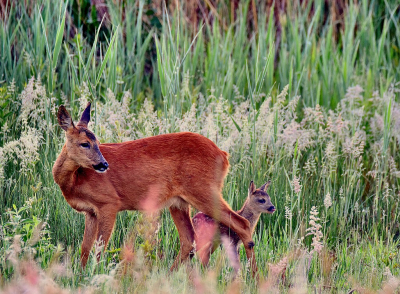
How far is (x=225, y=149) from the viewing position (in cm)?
622

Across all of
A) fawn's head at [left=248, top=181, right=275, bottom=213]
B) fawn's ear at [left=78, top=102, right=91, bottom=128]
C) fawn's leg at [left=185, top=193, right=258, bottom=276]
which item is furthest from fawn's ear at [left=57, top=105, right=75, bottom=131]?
fawn's head at [left=248, top=181, right=275, bottom=213]

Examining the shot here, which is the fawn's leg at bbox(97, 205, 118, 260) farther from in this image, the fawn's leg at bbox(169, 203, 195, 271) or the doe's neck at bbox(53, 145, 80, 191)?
the fawn's leg at bbox(169, 203, 195, 271)

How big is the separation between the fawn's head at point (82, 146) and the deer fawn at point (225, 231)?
3.85 feet

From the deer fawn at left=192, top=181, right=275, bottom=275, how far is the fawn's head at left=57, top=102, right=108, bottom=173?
3.85 feet

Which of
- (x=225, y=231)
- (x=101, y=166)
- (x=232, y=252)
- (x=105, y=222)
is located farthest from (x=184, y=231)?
(x=101, y=166)

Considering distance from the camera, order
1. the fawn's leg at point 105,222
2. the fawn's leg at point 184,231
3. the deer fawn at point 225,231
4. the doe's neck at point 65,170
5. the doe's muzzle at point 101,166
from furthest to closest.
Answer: the fawn's leg at point 184,231 < the deer fawn at point 225,231 < the fawn's leg at point 105,222 < the doe's neck at point 65,170 < the doe's muzzle at point 101,166

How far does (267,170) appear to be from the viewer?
648cm

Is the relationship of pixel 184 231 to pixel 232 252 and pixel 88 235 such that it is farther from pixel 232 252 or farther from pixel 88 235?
pixel 88 235

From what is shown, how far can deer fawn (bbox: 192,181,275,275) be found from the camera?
5.12 meters

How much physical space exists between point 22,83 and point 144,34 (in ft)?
8.61

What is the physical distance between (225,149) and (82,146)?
200cm

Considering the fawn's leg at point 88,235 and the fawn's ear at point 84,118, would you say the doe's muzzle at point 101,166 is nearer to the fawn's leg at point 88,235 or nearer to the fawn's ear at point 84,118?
the fawn's ear at point 84,118

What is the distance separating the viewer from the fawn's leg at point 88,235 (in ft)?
16.1

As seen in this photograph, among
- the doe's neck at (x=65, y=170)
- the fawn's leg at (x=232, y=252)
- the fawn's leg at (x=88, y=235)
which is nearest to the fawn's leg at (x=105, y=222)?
the fawn's leg at (x=88, y=235)
